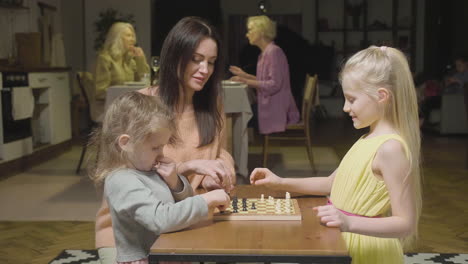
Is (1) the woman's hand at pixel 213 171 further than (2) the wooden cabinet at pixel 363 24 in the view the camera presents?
No

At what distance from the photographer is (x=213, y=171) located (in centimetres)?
166

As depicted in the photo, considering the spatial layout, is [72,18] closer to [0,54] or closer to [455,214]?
[0,54]

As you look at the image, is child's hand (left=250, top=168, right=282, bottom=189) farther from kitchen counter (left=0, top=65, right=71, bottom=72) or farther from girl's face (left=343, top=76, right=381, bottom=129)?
kitchen counter (left=0, top=65, right=71, bottom=72)

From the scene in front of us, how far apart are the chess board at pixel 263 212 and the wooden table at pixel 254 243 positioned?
2 cm

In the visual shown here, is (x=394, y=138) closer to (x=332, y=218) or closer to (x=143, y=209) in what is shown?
(x=332, y=218)

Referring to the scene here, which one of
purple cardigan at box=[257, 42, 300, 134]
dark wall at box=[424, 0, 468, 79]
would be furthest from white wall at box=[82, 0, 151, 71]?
dark wall at box=[424, 0, 468, 79]

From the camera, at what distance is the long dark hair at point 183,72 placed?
1924mm

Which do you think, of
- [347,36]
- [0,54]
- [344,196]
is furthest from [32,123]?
[347,36]

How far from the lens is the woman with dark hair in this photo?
192cm

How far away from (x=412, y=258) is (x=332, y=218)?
203 centimetres

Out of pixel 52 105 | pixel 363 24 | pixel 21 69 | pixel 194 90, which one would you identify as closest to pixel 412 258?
pixel 194 90

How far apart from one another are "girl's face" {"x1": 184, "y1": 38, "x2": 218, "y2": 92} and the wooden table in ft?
2.20

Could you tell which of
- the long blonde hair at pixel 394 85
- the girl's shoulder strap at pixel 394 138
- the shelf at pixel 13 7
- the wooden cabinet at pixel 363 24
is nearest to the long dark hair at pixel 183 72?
the long blonde hair at pixel 394 85

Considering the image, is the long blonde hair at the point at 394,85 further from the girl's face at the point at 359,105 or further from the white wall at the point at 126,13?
the white wall at the point at 126,13
